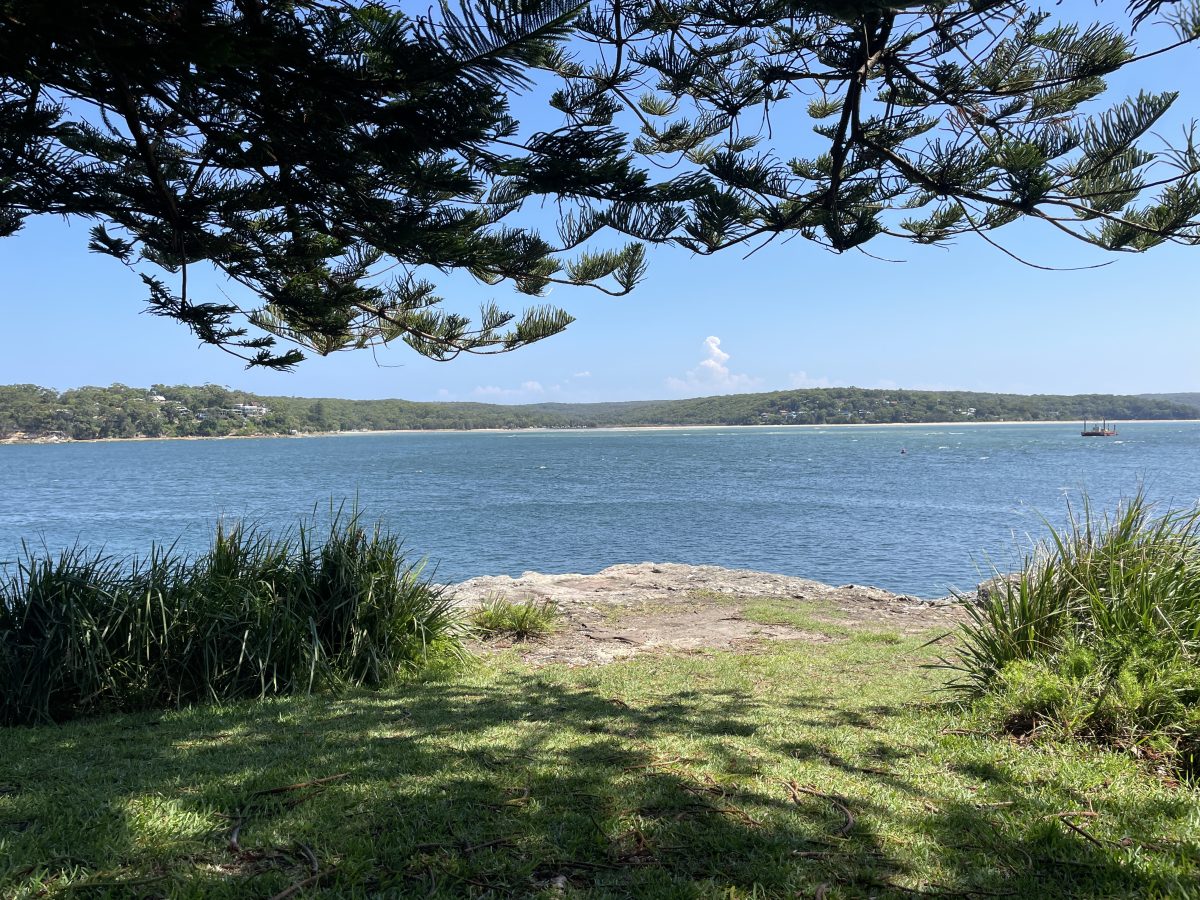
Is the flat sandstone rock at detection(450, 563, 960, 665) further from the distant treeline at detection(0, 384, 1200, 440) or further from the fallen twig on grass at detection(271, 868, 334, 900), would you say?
the distant treeline at detection(0, 384, 1200, 440)

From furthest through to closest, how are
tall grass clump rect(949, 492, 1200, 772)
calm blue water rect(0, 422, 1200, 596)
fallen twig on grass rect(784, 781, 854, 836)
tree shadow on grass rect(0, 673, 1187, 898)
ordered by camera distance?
1. calm blue water rect(0, 422, 1200, 596)
2. tall grass clump rect(949, 492, 1200, 772)
3. fallen twig on grass rect(784, 781, 854, 836)
4. tree shadow on grass rect(0, 673, 1187, 898)

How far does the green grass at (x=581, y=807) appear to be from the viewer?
2383 mm

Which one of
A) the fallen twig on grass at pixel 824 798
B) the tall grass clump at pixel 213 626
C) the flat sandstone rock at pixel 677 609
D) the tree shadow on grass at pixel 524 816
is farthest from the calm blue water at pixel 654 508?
the tall grass clump at pixel 213 626

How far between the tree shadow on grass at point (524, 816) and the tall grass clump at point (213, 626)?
2.35ft

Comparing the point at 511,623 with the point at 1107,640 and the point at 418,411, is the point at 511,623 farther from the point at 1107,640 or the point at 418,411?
the point at 418,411

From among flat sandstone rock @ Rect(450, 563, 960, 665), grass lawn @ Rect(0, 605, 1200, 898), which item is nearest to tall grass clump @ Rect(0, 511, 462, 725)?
grass lawn @ Rect(0, 605, 1200, 898)

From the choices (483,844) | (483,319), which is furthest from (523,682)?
(483,844)

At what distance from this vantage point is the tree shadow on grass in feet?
7.79

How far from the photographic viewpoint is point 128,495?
148ft

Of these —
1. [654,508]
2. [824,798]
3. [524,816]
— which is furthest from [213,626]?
[654,508]

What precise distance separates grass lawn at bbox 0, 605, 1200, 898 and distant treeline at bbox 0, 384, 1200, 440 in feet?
325

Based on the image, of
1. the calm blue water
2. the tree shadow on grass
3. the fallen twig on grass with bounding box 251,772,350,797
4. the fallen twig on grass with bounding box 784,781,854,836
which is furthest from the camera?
the calm blue water

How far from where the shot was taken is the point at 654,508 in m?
33.8

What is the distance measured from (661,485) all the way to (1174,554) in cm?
4292
